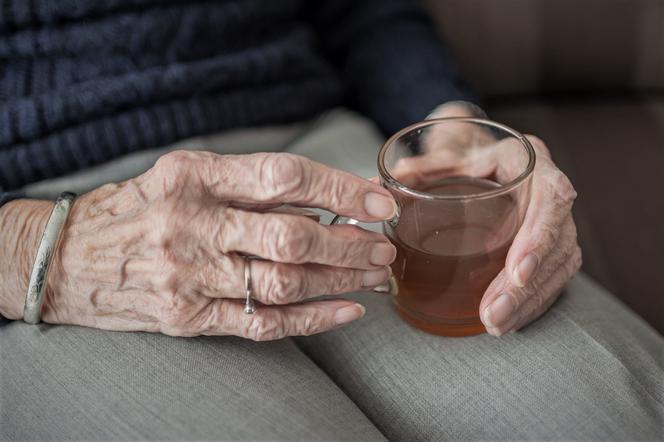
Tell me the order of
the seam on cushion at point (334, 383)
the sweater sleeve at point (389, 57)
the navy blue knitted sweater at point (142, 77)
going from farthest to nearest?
the sweater sleeve at point (389, 57), the navy blue knitted sweater at point (142, 77), the seam on cushion at point (334, 383)

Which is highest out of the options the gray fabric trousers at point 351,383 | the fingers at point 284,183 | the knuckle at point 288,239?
the fingers at point 284,183

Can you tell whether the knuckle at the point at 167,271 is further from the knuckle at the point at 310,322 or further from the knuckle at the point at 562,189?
the knuckle at the point at 562,189

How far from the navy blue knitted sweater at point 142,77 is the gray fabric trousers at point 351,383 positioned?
0.87 ft

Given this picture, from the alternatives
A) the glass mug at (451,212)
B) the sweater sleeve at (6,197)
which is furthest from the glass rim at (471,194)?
the sweater sleeve at (6,197)

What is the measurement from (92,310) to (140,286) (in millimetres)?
81

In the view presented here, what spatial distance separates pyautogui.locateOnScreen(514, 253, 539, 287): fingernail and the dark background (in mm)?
Answer: 423

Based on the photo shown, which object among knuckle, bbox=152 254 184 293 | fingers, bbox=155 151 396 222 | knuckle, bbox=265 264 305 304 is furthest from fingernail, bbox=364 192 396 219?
knuckle, bbox=152 254 184 293

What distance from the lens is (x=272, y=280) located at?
2.31 feet

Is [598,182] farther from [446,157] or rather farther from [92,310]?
[92,310]

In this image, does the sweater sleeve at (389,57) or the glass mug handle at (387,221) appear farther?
the sweater sleeve at (389,57)

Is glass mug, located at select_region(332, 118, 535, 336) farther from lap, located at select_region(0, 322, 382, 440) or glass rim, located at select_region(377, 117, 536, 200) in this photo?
lap, located at select_region(0, 322, 382, 440)

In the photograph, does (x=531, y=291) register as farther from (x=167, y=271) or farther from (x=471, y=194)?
(x=167, y=271)

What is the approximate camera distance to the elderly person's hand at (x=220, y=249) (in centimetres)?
69

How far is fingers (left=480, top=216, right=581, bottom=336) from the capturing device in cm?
75
